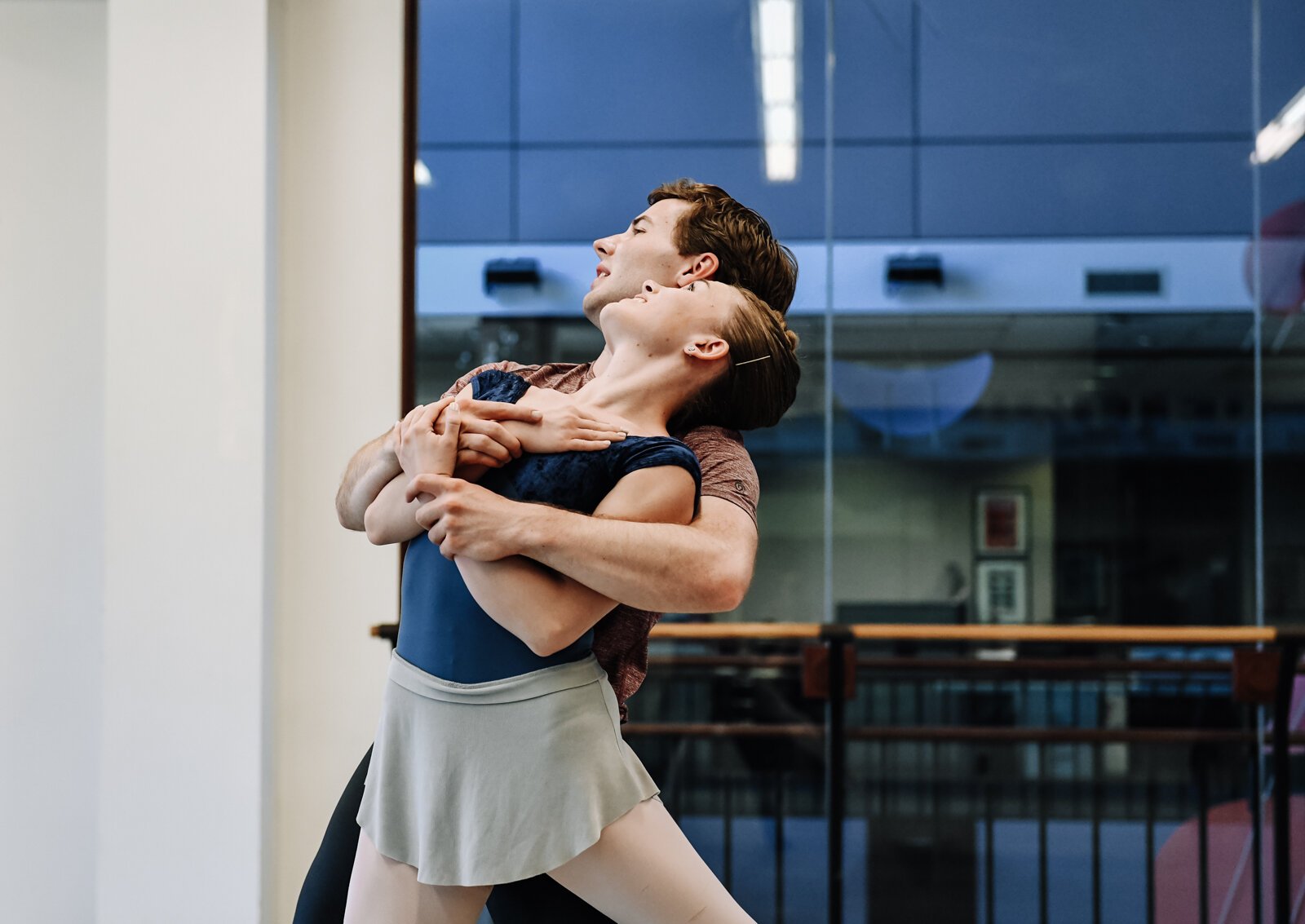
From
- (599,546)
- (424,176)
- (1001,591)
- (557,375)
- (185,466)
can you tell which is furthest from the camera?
(1001,591)

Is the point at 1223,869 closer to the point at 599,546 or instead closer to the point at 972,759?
the point at 972,759

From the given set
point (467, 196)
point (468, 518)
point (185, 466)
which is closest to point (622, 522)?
point (468, 518)

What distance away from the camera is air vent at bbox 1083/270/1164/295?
427 centimetres

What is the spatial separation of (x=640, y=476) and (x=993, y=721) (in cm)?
385

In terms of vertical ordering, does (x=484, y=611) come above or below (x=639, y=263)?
below

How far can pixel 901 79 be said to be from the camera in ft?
12.8

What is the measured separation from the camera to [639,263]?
1.18 metres

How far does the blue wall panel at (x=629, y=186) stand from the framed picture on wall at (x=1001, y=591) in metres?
1.44

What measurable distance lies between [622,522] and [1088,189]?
3681mm

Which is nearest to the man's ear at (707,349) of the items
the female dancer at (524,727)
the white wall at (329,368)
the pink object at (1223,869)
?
the female dancer at (524,727)

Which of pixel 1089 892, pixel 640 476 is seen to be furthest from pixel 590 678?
pixel 1089 892

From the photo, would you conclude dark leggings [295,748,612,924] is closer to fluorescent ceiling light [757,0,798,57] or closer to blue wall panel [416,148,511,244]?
blue wall panel [416,148,511,244]

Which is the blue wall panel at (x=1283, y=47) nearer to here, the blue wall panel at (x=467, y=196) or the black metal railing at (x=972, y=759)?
the black metal railing at (x=972, y=759)

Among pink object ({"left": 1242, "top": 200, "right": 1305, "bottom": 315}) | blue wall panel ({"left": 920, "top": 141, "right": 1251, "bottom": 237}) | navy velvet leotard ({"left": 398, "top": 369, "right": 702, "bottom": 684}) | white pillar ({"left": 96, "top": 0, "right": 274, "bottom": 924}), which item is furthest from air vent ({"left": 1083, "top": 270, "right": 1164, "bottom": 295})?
navy velvet leotard ({"left": 398, "top": 369, "right": 702, "bottom": 684})
